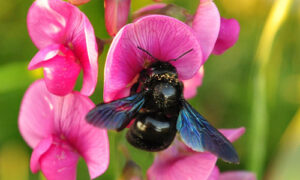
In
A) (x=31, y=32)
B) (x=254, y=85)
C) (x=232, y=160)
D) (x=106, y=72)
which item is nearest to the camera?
(x=232, y=160)

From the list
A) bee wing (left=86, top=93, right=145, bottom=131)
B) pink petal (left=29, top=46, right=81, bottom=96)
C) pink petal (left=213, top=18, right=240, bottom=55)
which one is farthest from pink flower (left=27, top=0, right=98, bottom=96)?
pink petal (left=213, top=18, right=240, bottom=55)

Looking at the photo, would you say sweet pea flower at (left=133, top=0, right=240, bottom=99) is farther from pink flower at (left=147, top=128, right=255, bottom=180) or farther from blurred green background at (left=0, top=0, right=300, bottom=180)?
blurred green background at (left=0, top=0, right=300, bottom=180)

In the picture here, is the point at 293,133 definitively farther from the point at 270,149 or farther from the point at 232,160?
→ the point at 232,160

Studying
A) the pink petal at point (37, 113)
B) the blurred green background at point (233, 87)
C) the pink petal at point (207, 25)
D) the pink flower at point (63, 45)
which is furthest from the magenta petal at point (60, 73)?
the blurred green background at point (233, 87)

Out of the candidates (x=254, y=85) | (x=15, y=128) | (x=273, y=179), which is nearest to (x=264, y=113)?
(x=254, y=85)

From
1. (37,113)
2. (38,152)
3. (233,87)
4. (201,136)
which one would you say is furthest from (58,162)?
(233,87)

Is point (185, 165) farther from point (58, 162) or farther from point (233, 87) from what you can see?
point (233, 87)
